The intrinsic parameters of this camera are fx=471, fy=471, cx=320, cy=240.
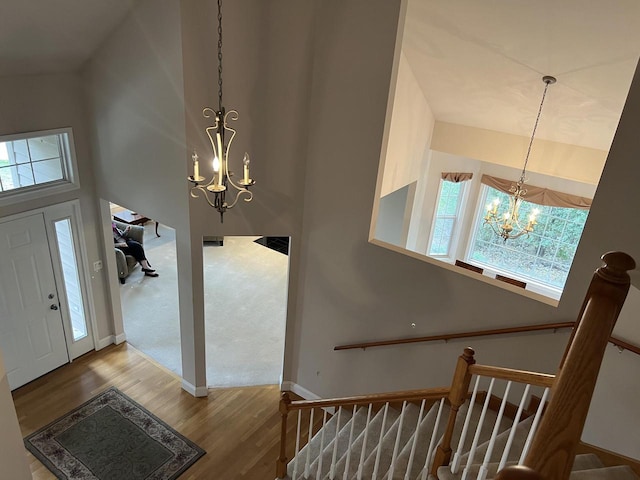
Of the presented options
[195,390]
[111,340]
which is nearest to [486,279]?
[195,390]

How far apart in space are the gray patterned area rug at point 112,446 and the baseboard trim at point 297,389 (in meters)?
1.34

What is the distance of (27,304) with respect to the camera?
571cm

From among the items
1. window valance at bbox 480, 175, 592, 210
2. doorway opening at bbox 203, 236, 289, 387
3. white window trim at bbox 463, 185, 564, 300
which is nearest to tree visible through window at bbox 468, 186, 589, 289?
white window trim at bbox 463, 185, 564, 300

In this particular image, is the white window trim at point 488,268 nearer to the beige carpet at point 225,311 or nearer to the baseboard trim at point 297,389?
the beige carpet at point 225,311

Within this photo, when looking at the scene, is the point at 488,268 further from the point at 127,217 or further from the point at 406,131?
the point at 127,217

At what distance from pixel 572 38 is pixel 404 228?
4.17 meters

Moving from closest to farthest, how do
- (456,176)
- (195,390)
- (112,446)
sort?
1. (112,446)
2. (195,390)
3. (456,176)

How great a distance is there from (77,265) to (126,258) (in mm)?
2740

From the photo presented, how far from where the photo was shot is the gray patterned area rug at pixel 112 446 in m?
4.94

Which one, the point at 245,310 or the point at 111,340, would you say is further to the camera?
the point at 245,310

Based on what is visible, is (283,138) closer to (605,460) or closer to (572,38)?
(572,38)

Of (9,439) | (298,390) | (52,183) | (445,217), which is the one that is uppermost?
(52,183)

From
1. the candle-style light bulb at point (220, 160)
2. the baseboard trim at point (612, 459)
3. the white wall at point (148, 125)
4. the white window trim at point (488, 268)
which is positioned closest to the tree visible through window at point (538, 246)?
the white window trim at point (488, 268)

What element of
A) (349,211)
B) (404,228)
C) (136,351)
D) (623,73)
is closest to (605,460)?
(349,211)
